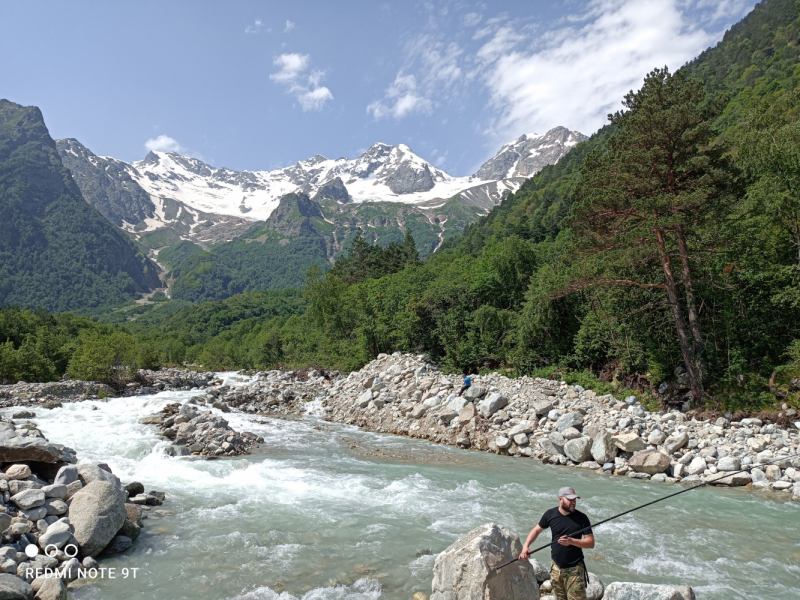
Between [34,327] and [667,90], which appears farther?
[34,327]

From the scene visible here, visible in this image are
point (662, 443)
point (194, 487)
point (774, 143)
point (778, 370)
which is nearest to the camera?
point (194, 487)

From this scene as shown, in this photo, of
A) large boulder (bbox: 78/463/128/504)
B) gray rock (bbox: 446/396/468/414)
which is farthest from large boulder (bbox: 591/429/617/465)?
large boulder (bbox: 78/463/128/504)

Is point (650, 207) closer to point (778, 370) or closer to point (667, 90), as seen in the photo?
point (667, 90)

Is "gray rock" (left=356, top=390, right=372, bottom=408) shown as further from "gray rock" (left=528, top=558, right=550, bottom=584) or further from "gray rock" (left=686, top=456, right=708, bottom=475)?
"gray rock" (left=528, top=558, right=550, bottom=584)

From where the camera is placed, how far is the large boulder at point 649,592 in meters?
5.60

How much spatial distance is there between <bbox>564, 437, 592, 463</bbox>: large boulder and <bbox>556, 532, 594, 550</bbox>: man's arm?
9.84 metres

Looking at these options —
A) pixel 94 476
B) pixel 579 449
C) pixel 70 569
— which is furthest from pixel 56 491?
pixel 579 449

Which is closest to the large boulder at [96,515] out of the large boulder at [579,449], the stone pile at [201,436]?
the stone pile at [201,436]

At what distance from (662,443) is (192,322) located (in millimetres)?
141871

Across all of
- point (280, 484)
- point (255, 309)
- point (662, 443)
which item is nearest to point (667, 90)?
point (662, 443)

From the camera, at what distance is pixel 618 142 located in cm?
1772

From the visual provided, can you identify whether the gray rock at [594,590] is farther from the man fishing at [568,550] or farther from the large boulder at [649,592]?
the man fishing at [568,550]

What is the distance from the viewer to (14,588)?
6.12m

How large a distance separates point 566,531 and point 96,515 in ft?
28.3
